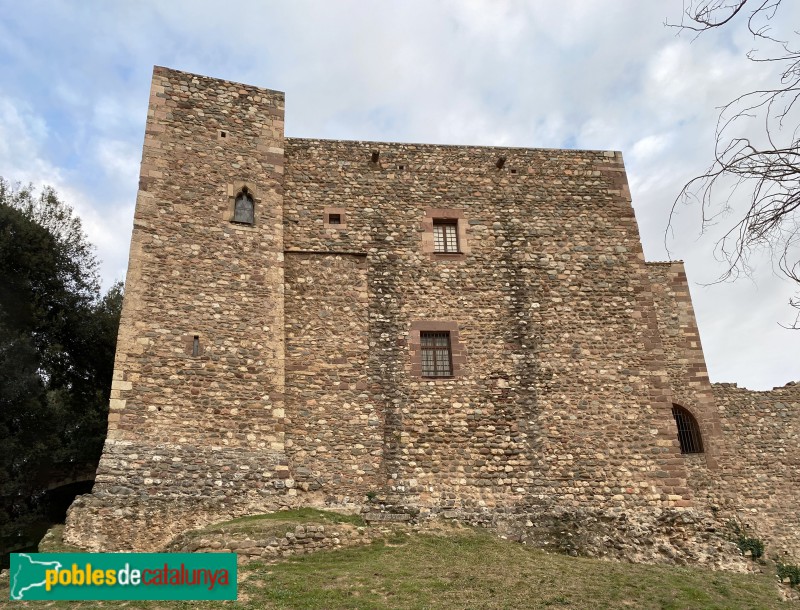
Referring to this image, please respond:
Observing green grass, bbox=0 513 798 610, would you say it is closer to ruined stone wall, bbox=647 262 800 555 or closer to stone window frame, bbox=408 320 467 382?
stone window frame, bbox=408 320 467 382

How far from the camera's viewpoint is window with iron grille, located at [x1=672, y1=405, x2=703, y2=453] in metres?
17.1

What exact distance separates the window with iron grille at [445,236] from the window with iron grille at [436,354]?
221 cm

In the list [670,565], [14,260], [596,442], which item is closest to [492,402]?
[596,442]

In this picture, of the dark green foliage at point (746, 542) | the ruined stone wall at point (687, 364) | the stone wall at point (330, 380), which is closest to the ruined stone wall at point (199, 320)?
the stone wall at point (330, 380)

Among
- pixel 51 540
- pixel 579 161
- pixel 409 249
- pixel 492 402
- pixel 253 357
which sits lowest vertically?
pixel 51 540

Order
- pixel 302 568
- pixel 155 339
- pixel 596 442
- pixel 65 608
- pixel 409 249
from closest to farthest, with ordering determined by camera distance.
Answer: pixel 65 608 → pixel 302 568 → pixel 155 339 → pixel 596 442 → pixel 409 249

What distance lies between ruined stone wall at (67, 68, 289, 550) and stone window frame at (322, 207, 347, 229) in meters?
1.14

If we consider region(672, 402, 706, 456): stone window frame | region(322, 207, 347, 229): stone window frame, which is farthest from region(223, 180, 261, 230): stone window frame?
region(672, 402, 706, 456): stone window frame

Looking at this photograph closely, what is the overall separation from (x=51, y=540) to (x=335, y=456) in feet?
17.3

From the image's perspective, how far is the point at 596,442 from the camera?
46.3 ft

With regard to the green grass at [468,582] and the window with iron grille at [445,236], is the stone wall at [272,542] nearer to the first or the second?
the green grass at [468,582]

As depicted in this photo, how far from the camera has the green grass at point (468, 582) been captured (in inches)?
355

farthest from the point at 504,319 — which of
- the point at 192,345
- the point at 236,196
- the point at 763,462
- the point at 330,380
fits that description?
the point at 763,462

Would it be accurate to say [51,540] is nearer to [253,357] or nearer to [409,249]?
[253,357]
